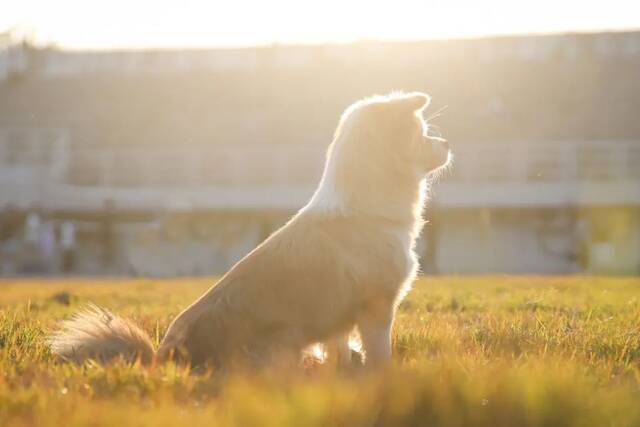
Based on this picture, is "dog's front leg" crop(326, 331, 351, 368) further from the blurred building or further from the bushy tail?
the blurred building

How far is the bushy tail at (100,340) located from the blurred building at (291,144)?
26116mm

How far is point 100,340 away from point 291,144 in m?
37.8

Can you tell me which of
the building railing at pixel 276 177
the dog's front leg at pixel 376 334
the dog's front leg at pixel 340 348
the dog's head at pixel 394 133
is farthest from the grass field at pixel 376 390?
the building railing at pixel 276 177

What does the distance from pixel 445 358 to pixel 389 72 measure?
47061 mm

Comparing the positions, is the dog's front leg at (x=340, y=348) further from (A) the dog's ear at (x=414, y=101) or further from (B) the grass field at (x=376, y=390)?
(A) the dog's ear at (x=414, y=101)

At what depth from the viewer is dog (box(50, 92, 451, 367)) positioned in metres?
5.30

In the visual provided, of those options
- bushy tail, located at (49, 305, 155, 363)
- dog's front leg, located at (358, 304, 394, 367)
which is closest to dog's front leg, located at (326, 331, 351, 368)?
dog's front leg, located at (358, 304, 394, 367)

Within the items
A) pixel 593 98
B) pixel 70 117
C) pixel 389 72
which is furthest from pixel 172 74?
pixel 593 98

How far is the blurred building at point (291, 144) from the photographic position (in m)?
36.1

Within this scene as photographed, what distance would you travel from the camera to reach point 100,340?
5312mm

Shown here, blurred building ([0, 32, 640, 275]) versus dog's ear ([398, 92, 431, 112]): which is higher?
dog's ear ([398, 92, 431, 112])

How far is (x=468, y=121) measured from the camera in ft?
144

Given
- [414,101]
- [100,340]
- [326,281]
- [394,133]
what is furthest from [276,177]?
[100,340]

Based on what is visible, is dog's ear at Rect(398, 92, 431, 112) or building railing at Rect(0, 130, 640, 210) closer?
dog's ear at Rect(398, 92, 431, 112)
